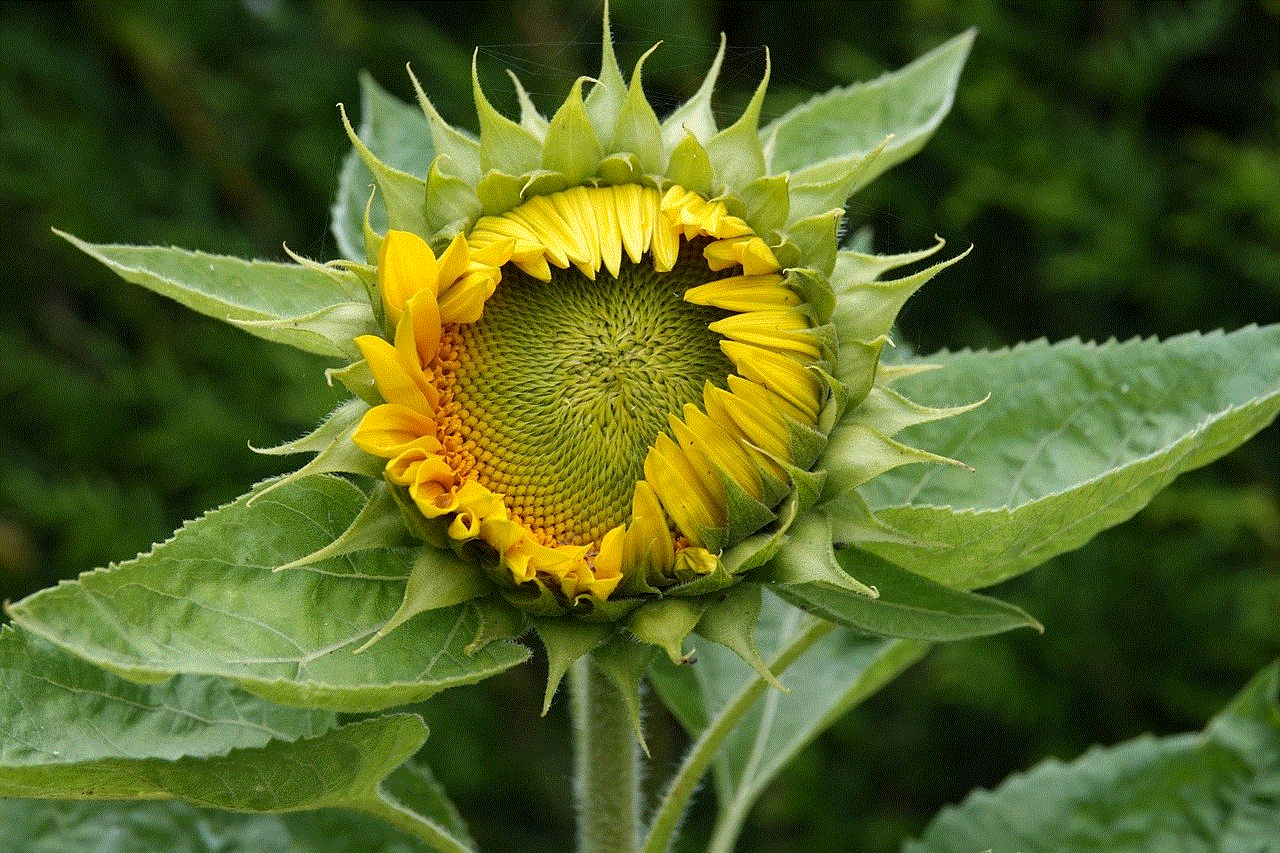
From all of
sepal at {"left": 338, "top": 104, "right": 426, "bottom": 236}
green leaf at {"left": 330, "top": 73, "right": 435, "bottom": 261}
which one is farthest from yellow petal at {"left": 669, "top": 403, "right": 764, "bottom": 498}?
green leaf at {"left": 330, "top": 73, "right": 435, "bottom": 261}

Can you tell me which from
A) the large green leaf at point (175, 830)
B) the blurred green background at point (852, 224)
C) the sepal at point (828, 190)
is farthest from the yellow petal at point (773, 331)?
the blurred green background at point (852, 224)

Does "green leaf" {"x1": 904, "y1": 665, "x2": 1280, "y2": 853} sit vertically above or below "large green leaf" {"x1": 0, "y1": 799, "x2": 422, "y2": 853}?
below

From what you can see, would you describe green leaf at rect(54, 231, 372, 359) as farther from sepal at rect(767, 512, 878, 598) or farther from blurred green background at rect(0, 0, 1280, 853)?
blurred green background at rect(0, 0, 1280, 853)

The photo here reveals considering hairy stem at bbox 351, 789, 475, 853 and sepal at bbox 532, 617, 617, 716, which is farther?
hairy stem at bbox 351, 789, 475, 853

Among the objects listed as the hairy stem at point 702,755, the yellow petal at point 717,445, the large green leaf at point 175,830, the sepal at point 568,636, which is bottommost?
the hairy stem at point 702,755

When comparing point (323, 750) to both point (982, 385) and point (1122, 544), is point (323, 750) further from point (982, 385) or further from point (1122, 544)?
point (1122, 544)

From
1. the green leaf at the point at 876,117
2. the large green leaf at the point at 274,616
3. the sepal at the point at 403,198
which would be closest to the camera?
the large green leaf at the point at 274,616

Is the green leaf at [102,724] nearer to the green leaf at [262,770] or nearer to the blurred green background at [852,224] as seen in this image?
the green leaf at [262,770]

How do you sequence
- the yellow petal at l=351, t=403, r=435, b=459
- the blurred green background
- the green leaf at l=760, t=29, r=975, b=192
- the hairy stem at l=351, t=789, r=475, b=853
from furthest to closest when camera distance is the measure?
the blurred green background
the green leaf at l=760, t=29, r=975, b=192
the hairy stem at l=351, t=789, r=475, b=853
the yellow petal at l=351, t=403, r=435, b=459
